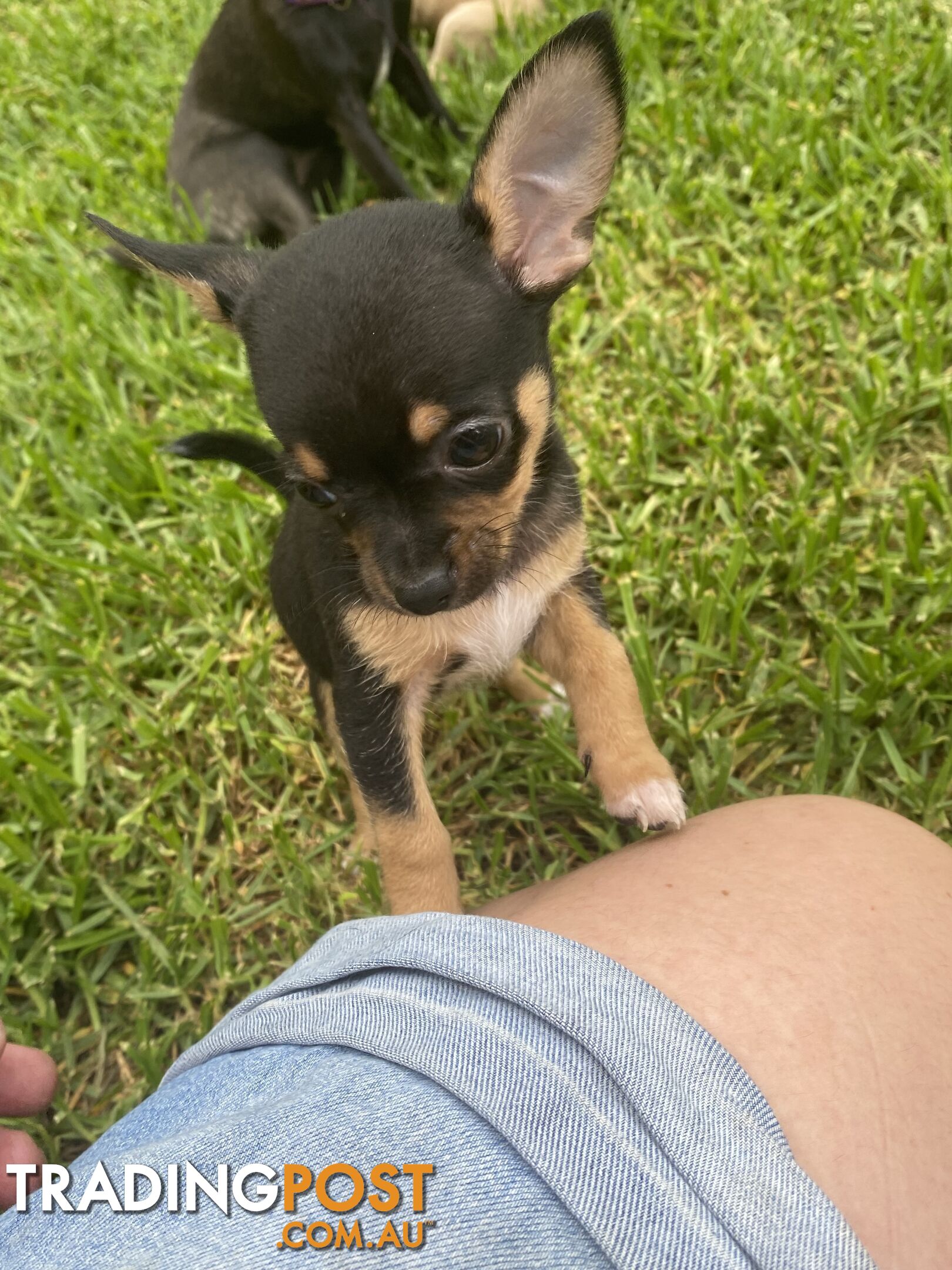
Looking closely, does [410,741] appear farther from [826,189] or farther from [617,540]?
[826,189]

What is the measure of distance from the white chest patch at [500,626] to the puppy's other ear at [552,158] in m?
0.69

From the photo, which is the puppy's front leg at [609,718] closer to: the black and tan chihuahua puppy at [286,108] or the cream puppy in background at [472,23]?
the black and tan chihuahua puppy at [286,108]

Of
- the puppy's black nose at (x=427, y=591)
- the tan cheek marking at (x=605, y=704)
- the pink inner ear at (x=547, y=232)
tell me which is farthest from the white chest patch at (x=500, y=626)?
the pink inner ear at (x=547, y=232)

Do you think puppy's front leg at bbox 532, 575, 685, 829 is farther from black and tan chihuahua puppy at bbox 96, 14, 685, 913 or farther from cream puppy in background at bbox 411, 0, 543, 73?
cream puppy in background at bbox 411, 0, 543, 73

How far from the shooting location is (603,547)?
2994 millimetres

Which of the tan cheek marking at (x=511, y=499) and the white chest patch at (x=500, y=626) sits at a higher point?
the tan cheek marking at (x=511, y=499)

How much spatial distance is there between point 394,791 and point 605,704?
0.55m

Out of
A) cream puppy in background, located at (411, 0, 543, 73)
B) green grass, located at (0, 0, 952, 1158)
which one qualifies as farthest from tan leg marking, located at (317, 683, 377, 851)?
cream puppy in background, located at (411, 0, 543, 73)

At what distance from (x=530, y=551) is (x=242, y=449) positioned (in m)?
0.82

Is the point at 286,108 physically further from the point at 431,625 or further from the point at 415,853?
the point at 415,853

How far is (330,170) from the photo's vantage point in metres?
4.41

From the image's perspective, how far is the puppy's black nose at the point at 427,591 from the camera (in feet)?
5.81

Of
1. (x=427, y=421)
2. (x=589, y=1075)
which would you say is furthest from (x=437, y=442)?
(x=589, y=1075)

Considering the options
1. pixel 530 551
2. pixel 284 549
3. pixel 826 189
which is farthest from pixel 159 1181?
pixel 826 189
